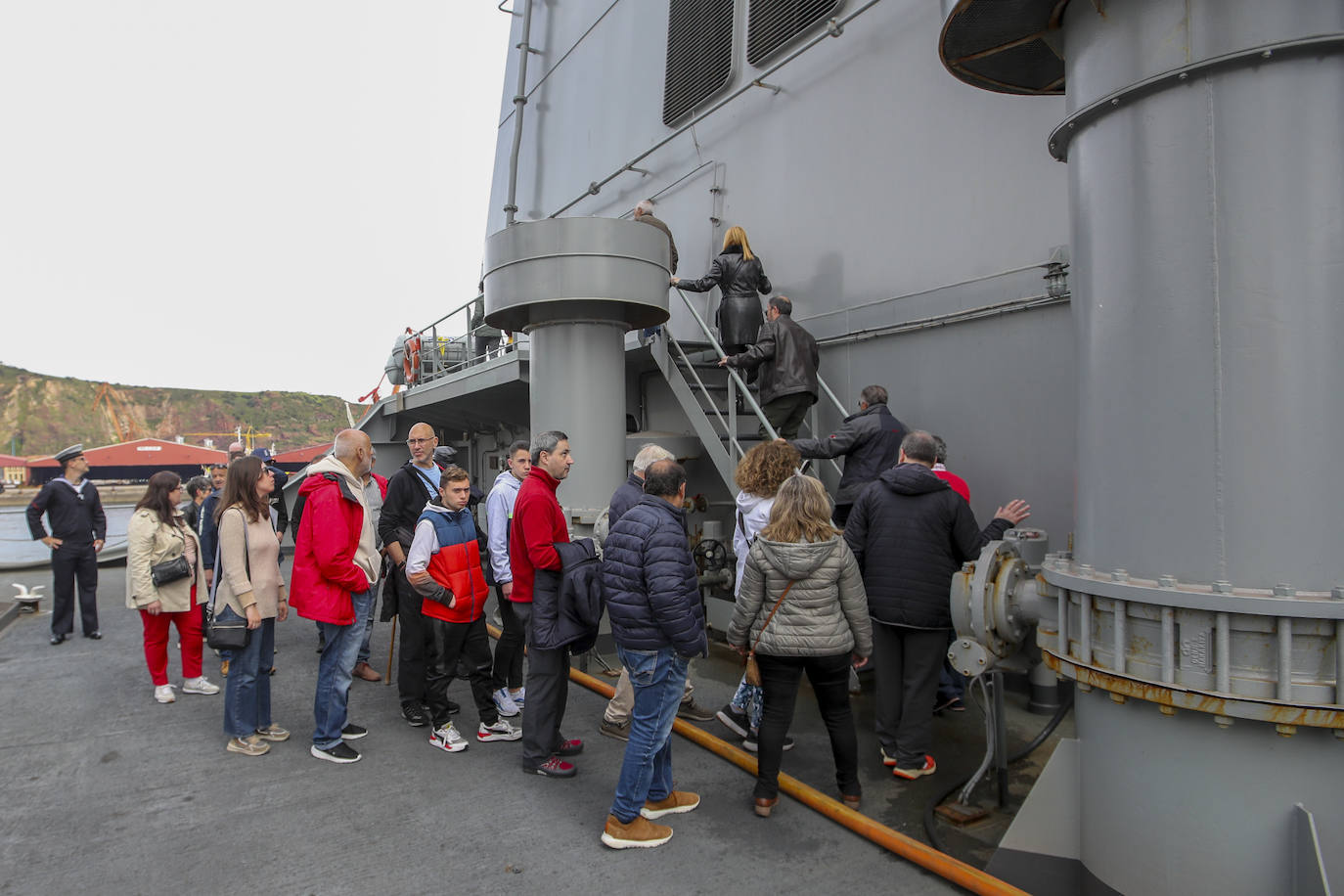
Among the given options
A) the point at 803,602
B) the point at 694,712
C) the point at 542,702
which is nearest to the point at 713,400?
the point at 694,712

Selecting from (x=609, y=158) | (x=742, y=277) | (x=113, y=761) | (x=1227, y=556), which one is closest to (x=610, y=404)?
(x=742, y=277)

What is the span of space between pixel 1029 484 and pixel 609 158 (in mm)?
7431

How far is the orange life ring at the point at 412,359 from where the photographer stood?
41.5ft

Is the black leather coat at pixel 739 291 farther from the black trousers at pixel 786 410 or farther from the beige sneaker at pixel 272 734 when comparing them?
the beige sneaker at pixel 272 734

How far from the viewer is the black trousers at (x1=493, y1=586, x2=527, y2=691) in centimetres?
475

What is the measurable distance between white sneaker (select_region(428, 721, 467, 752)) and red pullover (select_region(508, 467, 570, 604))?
1.06m

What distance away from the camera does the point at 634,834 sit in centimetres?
324

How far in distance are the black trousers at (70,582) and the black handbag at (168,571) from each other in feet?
9.04

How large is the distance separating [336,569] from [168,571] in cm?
190

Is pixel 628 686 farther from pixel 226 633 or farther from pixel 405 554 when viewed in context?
pixel 226 633

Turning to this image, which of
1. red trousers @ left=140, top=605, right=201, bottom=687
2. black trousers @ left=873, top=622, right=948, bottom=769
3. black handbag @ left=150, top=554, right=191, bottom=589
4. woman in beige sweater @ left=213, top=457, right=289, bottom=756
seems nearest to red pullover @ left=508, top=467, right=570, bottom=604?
woman in beige sweater @ left=213, top=457, right=289, bottom=756

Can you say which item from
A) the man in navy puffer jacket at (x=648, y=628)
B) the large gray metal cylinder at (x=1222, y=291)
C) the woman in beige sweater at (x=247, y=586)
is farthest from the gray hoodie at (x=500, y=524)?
the large gray metal cylinder at (x=1222, y=291)

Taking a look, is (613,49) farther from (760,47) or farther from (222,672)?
(222,672)

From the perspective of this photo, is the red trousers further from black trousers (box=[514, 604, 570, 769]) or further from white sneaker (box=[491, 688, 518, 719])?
black trousers (box=[514, 604, 570, 769])
